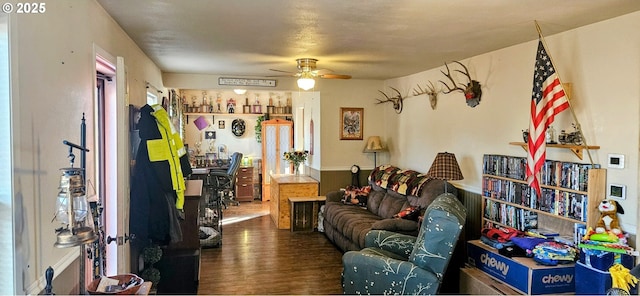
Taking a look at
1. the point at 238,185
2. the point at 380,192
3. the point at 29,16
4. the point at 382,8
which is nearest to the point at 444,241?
the point at 382,8

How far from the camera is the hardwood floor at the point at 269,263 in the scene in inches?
162

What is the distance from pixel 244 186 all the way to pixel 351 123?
3.30 m

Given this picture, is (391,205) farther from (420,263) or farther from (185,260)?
(185,260)

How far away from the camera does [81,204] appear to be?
5.27 feet

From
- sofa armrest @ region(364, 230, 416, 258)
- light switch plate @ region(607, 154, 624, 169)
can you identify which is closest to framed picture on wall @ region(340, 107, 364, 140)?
sofa armrest @ region(364, 230, 416, 258)

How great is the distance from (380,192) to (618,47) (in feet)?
11.3

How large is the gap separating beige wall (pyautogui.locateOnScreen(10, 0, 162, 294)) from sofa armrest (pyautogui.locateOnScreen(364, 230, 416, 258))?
240 centimetres

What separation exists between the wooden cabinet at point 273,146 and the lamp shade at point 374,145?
2819mm

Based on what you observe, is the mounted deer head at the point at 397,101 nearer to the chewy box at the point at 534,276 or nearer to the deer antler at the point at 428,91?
the deer antler at the point at 428,91

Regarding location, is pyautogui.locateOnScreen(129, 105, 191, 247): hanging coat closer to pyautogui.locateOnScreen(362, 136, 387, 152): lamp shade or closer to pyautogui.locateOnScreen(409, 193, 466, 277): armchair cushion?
pyautogui.locateOnScreen(409, 193, 466, 277): armchair cushion

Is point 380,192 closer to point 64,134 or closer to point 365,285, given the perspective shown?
point 365,285
